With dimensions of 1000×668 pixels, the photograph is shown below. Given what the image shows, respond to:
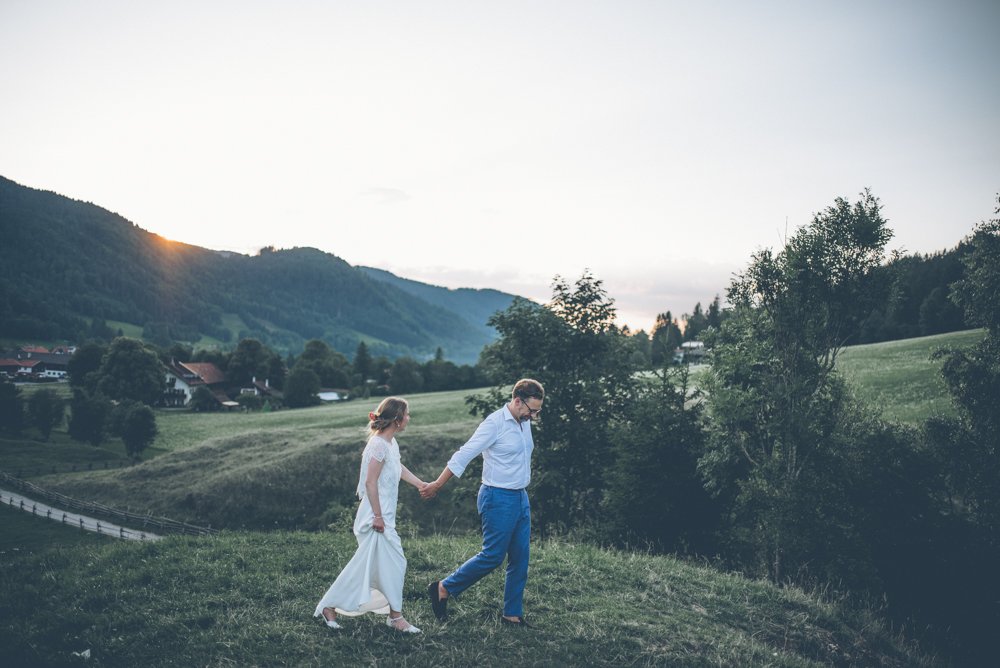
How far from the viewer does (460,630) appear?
6824 mm

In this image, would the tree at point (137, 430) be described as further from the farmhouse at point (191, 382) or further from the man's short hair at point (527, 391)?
the man's short hair at point (527, 391)

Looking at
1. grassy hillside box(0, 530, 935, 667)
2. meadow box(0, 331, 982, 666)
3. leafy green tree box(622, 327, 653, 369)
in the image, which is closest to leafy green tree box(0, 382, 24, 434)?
meadow box(0, 331, 982, 666)

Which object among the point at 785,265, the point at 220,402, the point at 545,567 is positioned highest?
the point at 785,265

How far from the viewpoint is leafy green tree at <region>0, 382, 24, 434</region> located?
52.9 m

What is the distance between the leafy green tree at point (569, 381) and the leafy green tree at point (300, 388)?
75.8 metres

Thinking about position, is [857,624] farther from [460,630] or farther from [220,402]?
[220,402]

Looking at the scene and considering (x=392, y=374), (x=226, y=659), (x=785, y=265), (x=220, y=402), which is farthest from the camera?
(x=392, y=374)

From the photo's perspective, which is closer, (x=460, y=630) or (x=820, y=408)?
(x=460, y=630)

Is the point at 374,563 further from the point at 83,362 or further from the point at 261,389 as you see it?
the point at 261,389

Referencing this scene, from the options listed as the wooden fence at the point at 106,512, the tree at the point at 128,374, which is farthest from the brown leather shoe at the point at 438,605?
the tree at the point at 128,374

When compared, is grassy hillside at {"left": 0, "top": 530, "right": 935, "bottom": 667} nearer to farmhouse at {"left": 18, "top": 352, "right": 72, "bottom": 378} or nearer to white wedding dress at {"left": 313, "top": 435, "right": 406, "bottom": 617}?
white wedding dress at {"left": 313, "top": 435, "right": 406, "bottom": 617}

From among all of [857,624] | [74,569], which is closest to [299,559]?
[74,569]

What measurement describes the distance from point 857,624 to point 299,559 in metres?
9.43

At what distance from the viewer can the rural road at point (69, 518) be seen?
28450mm
